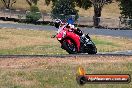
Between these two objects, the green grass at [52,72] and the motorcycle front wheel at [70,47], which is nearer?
the green grass at [52,72]

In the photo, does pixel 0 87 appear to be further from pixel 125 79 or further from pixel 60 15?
pixel 60 15

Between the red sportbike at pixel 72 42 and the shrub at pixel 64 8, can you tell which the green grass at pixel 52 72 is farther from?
the shrub at pixel 64 8

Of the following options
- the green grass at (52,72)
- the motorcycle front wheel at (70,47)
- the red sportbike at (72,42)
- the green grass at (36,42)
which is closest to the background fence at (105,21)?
the green grass at (36,42)

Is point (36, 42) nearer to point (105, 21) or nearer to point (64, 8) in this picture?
point (105, 21)

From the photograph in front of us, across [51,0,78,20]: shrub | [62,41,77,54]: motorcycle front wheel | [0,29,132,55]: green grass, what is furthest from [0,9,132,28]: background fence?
[62,41,77,54]: motorcycle front wheel

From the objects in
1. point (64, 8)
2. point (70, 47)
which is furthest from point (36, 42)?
point (64, 8)

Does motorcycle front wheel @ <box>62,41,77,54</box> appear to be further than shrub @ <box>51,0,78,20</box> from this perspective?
No

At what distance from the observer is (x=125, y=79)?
6695mm

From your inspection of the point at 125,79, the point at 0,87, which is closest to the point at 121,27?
the point at 0,87

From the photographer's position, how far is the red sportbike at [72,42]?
16.5 meters

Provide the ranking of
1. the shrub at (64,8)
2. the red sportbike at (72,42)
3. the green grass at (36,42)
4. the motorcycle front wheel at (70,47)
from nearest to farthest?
the red sportbike at (72,42) → the motorcycle front wheel at (70,47) → the green grass at (36,42) → the shrub at (64,8)

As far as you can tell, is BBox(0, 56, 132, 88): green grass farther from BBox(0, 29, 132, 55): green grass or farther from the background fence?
the background fence

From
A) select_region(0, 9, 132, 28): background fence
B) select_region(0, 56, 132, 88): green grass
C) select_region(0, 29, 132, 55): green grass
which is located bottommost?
select_region(0, 9, 132, 28): background fence

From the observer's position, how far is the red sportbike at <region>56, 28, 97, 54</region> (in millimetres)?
16531
